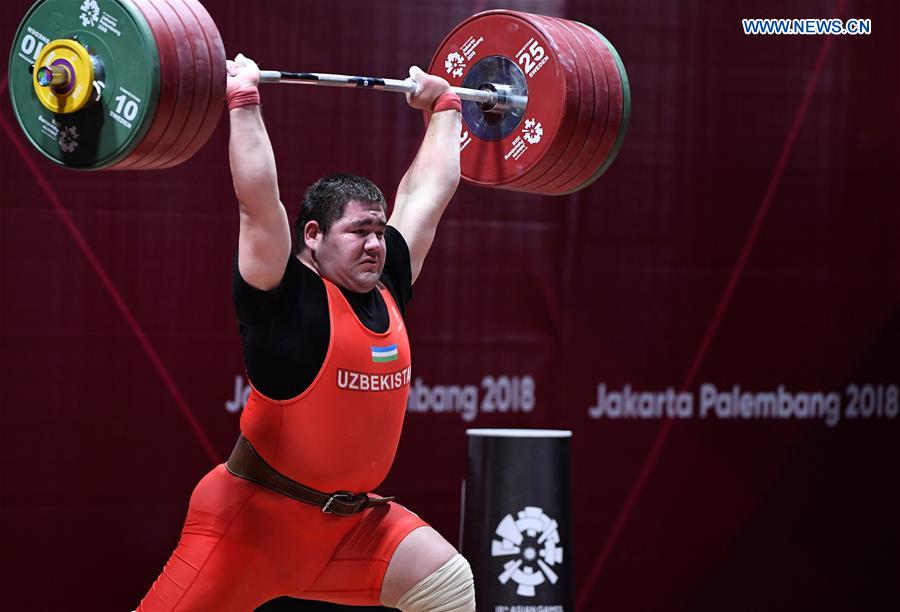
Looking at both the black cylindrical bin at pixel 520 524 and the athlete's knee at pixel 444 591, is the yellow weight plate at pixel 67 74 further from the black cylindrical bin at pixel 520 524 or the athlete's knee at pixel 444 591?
the black cylindrical bin at pixel 520 524

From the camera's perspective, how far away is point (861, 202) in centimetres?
576

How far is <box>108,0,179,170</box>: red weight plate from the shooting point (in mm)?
3314

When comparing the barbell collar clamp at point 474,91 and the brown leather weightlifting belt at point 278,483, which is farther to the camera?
the barbell collar clamp at point 474,91

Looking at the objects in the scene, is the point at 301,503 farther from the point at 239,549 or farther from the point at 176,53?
the point at 176,53

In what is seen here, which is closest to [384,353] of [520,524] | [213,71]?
[213,71]

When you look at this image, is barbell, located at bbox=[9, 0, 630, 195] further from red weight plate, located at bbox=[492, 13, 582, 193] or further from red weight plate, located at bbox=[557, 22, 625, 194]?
red weight plate, located at bbox=[557, 22, 625, 194]

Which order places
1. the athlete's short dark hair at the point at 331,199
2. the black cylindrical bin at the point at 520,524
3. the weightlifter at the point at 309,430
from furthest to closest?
the black cylindrical bin at the point at 520,524 < the athlete's short dark hair at the point at 331,199 < the weightlifter at the point at 309,430

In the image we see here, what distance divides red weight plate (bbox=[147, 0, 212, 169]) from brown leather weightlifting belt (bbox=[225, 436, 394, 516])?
0.84 meters

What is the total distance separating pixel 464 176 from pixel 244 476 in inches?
53.6

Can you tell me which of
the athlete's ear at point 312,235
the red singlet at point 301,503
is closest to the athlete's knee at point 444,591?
the red singlet at point 301,503

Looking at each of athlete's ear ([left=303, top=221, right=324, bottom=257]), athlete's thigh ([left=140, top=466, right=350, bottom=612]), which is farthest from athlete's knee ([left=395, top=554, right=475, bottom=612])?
athlete's ear ([left=303, top=221, right=324, bottom=257])

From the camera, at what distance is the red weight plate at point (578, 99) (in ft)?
13.4

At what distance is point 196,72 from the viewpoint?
11.1 feet

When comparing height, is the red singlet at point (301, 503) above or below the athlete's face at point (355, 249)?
below
